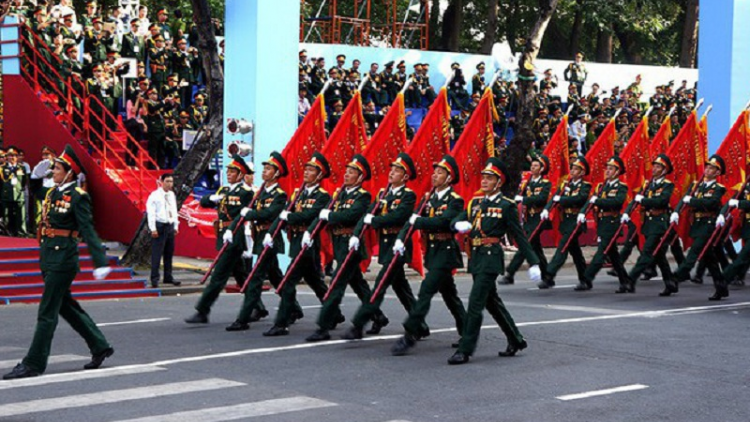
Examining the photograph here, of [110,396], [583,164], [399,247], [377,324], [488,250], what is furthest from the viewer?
[583,164]

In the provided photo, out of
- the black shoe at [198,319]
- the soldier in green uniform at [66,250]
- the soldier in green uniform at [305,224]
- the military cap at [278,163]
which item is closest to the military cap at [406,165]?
the soldier in green uniform at [305,224]

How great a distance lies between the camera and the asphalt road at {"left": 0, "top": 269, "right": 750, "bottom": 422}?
32.4 feet

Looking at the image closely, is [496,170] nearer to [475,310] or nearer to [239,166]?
[475,310]

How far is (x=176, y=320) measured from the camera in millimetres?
15383

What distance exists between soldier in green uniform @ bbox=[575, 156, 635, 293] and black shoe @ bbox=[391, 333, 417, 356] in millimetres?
7123

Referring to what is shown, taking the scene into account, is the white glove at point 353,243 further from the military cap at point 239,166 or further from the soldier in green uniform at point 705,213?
the soldier in green uniform at point 705,213

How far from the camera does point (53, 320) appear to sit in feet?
36.6

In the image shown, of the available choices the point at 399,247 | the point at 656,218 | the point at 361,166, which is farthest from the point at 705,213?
the point at 399,247

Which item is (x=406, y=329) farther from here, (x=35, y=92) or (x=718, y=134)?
(x=718, y=134)

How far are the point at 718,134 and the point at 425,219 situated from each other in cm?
1658

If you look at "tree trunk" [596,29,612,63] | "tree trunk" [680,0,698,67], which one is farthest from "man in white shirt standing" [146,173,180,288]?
"tree trunk" [596,29,612,63]

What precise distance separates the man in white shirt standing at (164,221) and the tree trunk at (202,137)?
1.61 metres

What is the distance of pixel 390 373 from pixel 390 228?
2.40m

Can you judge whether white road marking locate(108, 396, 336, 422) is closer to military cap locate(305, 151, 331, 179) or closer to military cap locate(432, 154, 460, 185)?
military cap locate(432, 154, 460, 185)
